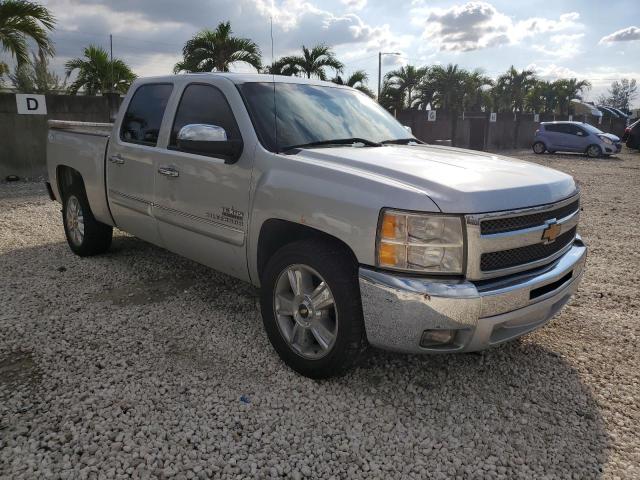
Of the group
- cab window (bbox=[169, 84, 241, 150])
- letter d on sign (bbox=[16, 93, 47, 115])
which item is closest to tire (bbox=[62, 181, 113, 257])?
cab window (bbox=[169, 84, 241, 150])

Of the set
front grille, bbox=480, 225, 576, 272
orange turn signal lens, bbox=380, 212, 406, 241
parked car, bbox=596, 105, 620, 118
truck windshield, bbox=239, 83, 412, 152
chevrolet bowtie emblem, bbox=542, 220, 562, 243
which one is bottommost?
front grille, bbox=480, 225, 576, 272

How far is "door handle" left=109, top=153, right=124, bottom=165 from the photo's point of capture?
15.3 ft

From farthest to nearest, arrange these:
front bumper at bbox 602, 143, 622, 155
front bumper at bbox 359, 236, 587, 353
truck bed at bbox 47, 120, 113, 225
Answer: front bumper at bbox 602, 143, 622, 155 → truck bed at bbox 47, 120, 113, 225 → front bumper at bbox 359, 236, 587, 353

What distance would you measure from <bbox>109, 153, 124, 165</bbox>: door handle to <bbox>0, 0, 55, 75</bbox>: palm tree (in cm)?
937

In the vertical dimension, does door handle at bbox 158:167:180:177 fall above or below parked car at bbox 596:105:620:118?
below

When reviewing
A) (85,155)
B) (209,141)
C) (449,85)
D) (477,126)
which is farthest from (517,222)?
(449,85)

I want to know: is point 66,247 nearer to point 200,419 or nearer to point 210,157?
point 210,157

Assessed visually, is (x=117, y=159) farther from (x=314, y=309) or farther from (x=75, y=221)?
(x=314, y=309)

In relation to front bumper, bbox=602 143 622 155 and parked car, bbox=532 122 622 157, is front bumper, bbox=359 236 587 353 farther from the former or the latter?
parked car, bbox=532 122 622 157

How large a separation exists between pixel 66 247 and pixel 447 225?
5.07 metres

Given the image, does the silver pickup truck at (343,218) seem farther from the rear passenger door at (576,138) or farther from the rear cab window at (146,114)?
the rear passenger door at (576,138)

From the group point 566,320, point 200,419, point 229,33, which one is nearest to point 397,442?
point 200,419

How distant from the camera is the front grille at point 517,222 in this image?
2.67 m

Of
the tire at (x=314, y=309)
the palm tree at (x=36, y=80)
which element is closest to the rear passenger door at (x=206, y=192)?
the tire at (x=314, y=309)
